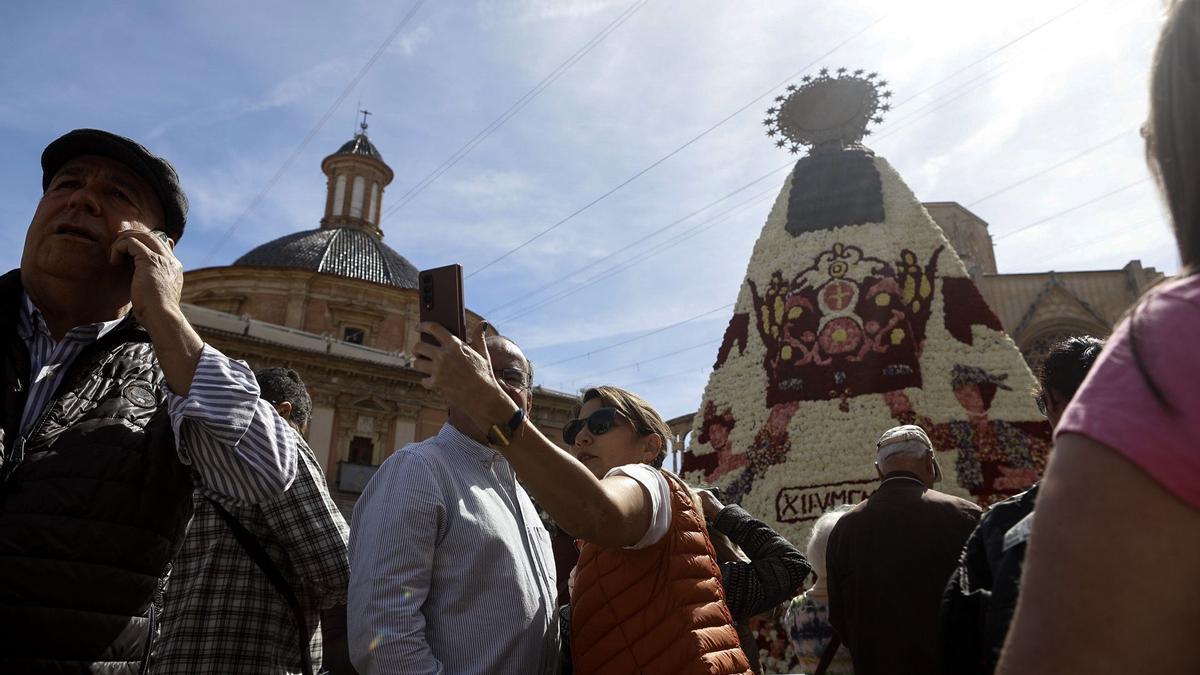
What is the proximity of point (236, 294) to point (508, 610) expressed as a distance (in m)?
28.7

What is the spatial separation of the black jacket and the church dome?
95.6 feet

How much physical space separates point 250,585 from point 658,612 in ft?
4.30

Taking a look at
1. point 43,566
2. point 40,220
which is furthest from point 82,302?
point 43,566

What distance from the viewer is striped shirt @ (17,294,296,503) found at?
176 centimetres

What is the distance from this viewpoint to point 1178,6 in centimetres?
103

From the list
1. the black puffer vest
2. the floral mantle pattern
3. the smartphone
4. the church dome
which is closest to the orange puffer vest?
the smartphone

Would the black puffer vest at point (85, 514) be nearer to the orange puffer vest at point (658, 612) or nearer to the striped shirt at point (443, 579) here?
the striped shirt at point (443, 579)

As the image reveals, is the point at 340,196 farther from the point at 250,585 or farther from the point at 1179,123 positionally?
the point at 1179,123

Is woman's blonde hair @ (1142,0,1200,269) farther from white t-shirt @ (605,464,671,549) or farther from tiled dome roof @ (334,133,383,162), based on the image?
tiled dome roof @ (334,133,383,162)

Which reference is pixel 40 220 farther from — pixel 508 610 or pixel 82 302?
pixel 508 610

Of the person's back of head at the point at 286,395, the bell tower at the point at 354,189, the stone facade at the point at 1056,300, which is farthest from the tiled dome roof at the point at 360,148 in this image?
the person's back of head at the point at 286,395

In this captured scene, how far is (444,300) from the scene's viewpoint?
176 cm

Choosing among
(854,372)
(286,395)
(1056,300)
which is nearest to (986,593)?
(286,395)

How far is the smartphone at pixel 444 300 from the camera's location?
172 centimetres
